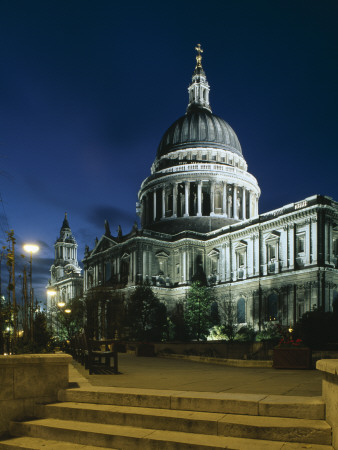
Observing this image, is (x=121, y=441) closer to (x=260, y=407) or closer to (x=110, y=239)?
(x=260, y=407)

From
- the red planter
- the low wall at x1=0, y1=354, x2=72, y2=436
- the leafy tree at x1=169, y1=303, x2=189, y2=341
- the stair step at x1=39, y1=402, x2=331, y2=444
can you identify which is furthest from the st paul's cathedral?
the stair step at x1=39, y1=402, x2=331, y2=444

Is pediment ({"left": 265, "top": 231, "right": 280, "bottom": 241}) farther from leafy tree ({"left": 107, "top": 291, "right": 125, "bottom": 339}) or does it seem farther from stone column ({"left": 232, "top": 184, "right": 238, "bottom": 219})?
stone column ({"left": 232, "top": 184, "right": 238, "bottom": 219})

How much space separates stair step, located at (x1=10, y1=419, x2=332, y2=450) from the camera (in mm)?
6172

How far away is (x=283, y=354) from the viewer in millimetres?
16812

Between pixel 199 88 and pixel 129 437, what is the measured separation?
93.8 metres

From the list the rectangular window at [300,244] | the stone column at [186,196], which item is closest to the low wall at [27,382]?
the rectangular window at [300,244]

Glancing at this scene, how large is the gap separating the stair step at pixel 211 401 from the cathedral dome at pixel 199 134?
77.5m

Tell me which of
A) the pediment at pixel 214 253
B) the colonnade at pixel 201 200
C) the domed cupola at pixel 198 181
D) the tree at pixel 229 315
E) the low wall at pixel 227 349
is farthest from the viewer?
→ the colonnade at pixel 201 200

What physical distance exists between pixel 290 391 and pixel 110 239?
68.1 meters

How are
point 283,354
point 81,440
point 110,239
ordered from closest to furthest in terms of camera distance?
point 81,440
point 283,354
point 110,239

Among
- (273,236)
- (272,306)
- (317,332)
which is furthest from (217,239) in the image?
(317,332)

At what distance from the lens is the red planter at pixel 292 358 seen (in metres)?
16.4

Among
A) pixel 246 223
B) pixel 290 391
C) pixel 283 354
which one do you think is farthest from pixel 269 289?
pixel 290 391

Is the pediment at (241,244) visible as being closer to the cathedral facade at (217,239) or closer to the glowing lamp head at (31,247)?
the cathedral facade at (217,239)
